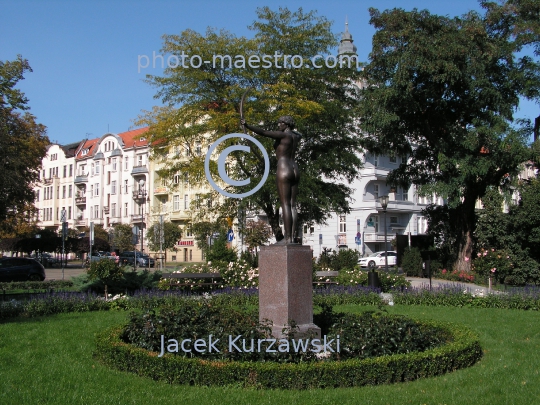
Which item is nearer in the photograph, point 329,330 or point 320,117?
point 329,330

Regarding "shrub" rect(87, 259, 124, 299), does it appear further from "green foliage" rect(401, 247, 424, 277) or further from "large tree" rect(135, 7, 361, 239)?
"green foliage" rect(401, 247, 424, 277)

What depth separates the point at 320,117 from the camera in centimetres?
2575

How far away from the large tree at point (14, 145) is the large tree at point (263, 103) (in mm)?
6192

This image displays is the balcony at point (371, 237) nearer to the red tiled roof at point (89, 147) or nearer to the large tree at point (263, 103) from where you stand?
the large tree at point (263, 103)

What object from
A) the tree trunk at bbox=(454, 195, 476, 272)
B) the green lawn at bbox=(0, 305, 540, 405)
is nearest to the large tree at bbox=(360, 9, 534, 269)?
the tree trunk at bbox=(454, 195, 476, 272)

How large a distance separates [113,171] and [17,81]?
4114 cm

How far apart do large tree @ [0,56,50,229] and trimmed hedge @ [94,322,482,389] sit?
17.7 m

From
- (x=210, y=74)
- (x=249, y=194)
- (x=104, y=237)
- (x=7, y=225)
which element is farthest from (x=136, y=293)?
(x=104, y=237)

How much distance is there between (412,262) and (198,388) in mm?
26487

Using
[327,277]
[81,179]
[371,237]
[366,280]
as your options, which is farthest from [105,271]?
[81,179]

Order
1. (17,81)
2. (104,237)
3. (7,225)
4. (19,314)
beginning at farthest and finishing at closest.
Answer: (104,237) < (7,225) < (17,81) < (19,314)

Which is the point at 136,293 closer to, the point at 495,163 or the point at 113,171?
the point at 495,163

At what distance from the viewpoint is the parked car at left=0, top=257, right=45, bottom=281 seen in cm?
3059

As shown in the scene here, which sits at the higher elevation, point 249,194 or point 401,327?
point 249,194
